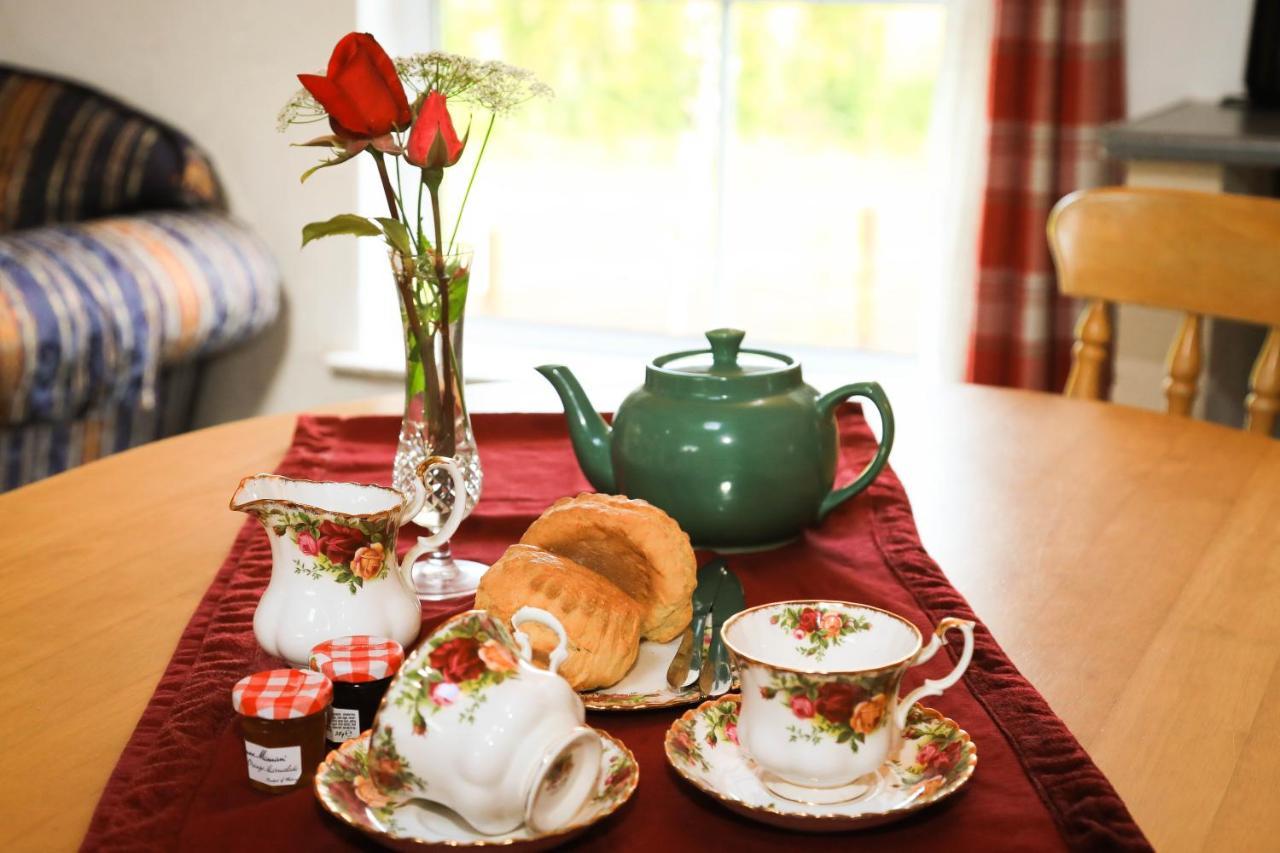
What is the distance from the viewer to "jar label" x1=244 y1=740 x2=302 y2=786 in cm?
66

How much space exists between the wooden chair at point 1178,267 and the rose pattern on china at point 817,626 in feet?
3.03

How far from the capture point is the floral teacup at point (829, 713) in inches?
24.4

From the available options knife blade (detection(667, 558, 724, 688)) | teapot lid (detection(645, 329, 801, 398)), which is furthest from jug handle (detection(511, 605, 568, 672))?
teapot lid (detection(645, 329, 801, 398))

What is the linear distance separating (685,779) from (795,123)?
235cm

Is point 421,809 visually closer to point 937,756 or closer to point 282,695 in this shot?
point 282,695

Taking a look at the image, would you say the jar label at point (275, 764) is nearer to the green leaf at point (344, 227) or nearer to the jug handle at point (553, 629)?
the jug handle at point (553, 629)

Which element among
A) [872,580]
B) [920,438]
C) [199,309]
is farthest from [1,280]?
[872,580]

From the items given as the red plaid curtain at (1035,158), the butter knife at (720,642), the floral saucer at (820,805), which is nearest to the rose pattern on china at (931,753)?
the floral saucer at (820,805)

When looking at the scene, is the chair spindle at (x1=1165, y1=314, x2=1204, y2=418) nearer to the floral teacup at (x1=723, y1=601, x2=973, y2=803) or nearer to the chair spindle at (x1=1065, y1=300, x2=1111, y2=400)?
the chair spindle at (x1=1065, y1=300, x2=1111, y2=400)

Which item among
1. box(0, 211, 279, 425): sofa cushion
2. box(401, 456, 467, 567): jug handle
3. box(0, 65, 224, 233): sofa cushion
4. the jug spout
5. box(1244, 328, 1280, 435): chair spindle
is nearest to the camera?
box(401, 456, 467, 567): jug handle

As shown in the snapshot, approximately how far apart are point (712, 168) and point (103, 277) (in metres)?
1.23

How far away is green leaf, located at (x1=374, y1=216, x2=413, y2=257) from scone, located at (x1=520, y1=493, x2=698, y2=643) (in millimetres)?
198

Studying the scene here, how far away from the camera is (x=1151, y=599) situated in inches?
37.1

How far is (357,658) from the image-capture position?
2.32ft
